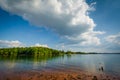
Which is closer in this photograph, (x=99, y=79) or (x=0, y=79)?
(x=0, y=79)

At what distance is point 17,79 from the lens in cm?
3312

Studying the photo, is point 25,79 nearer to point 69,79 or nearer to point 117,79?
point 69,79

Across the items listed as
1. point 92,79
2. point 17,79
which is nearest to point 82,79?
point 92,79

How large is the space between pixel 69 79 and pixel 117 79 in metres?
13.5

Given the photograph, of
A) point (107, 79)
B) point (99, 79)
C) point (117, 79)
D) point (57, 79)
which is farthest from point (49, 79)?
point (117, 79)

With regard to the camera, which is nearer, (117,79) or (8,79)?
(8,79)

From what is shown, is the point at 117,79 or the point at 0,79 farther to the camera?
the point at 117,79

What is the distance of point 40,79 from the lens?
33.9 metres

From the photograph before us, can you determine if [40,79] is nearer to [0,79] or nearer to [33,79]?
[33,79]

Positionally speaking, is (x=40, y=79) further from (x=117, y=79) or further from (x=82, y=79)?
(x=117, y=79)

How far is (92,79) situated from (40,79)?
13830mm

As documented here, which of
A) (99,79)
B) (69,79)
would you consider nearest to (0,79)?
(69,79)

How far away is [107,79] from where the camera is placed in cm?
3456

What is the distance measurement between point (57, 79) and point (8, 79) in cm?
1268
